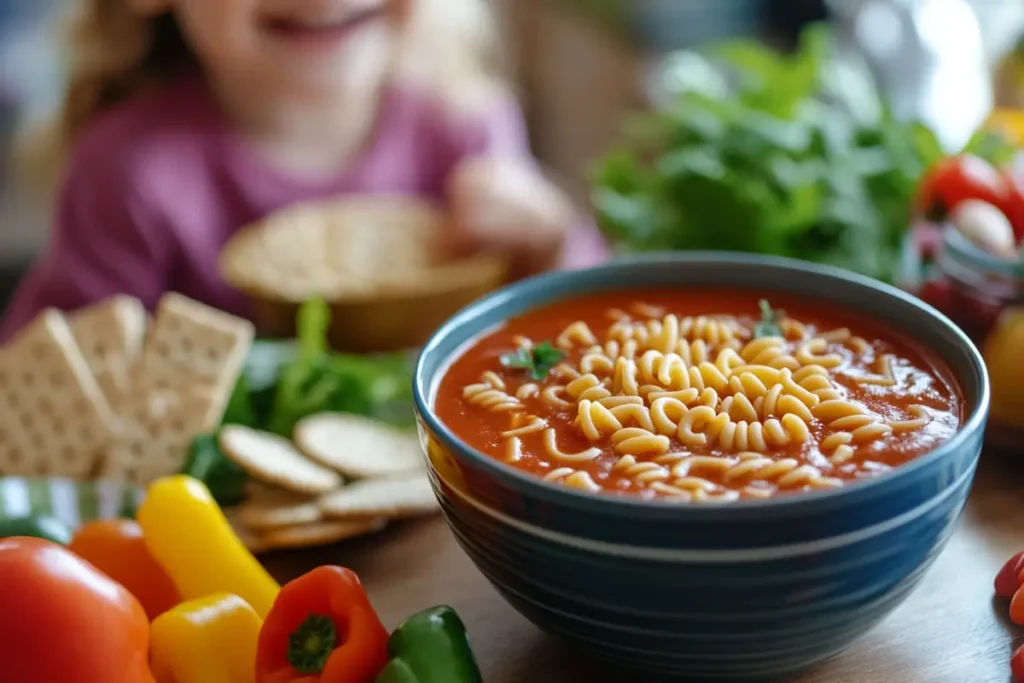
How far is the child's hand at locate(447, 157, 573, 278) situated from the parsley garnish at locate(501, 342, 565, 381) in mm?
820

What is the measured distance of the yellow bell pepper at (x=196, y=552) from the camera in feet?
3.34

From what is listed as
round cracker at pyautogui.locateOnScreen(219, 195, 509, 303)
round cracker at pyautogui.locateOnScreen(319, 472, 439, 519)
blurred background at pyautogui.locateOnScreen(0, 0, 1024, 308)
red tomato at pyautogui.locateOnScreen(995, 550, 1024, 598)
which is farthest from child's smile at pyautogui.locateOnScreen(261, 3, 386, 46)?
red tomato at pyautogui.locateOnScreen(995, 550, 1024, 598)

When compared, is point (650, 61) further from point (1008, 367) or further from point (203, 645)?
point (203, 645)

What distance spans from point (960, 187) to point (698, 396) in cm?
56

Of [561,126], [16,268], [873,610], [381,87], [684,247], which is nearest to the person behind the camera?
[873,610]

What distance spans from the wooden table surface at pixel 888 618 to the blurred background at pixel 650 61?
0.73m

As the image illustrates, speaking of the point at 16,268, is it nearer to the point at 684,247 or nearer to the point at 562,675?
the point at 684,247

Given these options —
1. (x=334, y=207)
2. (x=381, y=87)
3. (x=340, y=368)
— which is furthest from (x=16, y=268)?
(x=340, y=368)

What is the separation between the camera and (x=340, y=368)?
1407mm

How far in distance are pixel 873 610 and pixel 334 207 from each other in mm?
1367

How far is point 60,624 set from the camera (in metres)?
0.88

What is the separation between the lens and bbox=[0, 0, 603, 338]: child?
194 centimetres

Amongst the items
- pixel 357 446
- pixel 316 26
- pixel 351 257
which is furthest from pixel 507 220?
pixel 357 446

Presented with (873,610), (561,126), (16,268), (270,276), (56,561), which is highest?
(873,610)
